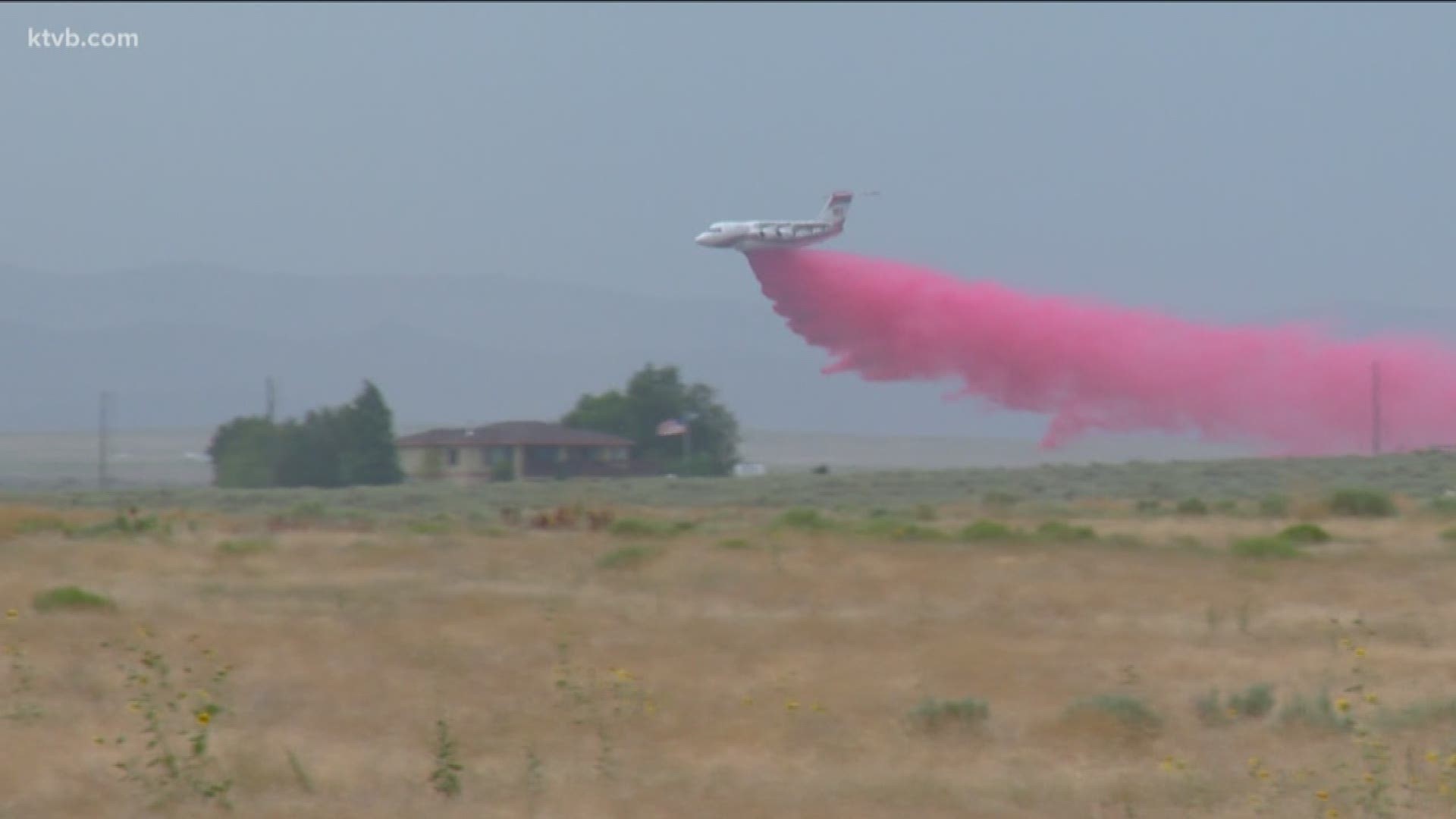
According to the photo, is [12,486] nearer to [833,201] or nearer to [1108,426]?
[833,201]

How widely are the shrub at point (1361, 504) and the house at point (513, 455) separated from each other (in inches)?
1792

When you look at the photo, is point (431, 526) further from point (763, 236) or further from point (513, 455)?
point (513, 455)

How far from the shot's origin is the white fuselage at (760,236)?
57031mm

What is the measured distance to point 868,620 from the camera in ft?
69.2

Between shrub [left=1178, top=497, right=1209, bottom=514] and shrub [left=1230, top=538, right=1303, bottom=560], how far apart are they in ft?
45.4

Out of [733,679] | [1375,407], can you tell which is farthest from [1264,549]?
[1375,407]

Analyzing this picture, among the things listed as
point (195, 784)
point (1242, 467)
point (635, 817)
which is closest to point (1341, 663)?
point (635, 817)

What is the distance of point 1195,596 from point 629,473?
65393 millimetres

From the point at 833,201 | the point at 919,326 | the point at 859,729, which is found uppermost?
the point at 833,201

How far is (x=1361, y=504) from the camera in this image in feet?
139

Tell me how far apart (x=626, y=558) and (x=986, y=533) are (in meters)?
9.22

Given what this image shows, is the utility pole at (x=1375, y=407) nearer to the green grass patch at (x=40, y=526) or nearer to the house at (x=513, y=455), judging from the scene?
the house at (x=513, y=455)

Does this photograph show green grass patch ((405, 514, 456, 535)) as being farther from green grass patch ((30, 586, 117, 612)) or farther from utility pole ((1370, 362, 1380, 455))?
utility pole ((1370, 362, 1380, 455))

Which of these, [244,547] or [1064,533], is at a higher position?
[1064,533]
